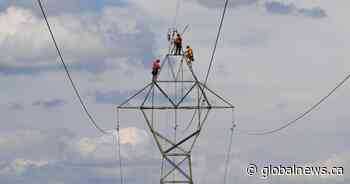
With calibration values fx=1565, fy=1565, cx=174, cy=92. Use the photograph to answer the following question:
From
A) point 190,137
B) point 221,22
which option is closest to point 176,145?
point 190,137

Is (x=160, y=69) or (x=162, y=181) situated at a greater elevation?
(x=160, y=69)

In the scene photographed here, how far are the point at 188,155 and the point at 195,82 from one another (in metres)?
5.70

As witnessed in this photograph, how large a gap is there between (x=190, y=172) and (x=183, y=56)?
9.66 metres

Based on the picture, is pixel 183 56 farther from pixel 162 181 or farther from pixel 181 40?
pixel 162 181

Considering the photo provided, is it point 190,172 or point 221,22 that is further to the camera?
point 190,172

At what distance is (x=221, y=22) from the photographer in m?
101

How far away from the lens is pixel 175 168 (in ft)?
394

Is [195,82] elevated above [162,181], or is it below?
above

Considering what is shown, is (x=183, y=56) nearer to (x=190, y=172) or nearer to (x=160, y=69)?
(x=160, y=69)

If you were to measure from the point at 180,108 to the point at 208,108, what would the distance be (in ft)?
7.08

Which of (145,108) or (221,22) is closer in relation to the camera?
(221,22)

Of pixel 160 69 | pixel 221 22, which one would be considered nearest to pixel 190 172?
pixel 160 69

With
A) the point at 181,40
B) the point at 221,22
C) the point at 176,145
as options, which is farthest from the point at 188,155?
the point at 221,22

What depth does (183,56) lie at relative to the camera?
124 metres
